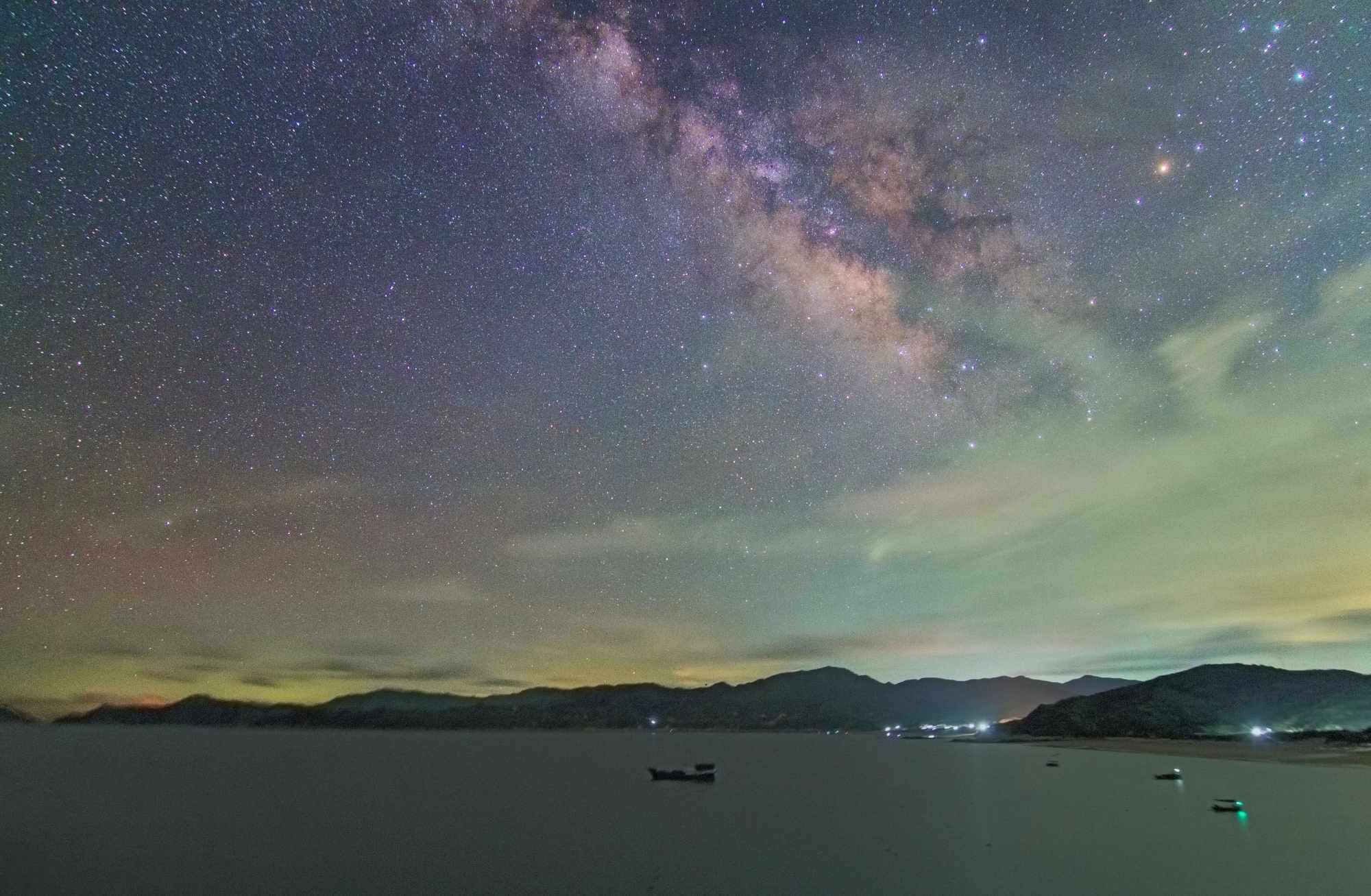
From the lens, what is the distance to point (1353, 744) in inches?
6319

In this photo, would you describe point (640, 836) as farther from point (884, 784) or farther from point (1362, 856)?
point (884, 784)

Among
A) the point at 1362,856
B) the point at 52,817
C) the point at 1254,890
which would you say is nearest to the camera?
the point at 1254,890

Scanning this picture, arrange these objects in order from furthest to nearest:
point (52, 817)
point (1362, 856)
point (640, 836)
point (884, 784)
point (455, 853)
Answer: point (884, 784) < point (52, 817) < point (640, 836) < point (455, 853) < point (1362, 856)

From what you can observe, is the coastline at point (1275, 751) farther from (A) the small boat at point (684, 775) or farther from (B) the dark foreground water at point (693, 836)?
(A) the small boat at point (684, 775)

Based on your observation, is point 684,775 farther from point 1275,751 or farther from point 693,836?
point 1275,751

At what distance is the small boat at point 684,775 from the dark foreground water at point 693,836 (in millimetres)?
6456

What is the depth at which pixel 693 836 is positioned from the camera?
184 ft

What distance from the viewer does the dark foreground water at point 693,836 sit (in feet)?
131

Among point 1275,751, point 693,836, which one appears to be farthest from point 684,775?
point 1275,751

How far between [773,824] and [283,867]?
1387 inches

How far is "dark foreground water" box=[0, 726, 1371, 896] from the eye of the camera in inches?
1566

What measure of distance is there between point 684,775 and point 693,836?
63.7 metres

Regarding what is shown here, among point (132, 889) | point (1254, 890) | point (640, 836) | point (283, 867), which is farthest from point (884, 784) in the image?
point (132, 889)

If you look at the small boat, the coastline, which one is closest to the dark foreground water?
the small boat
